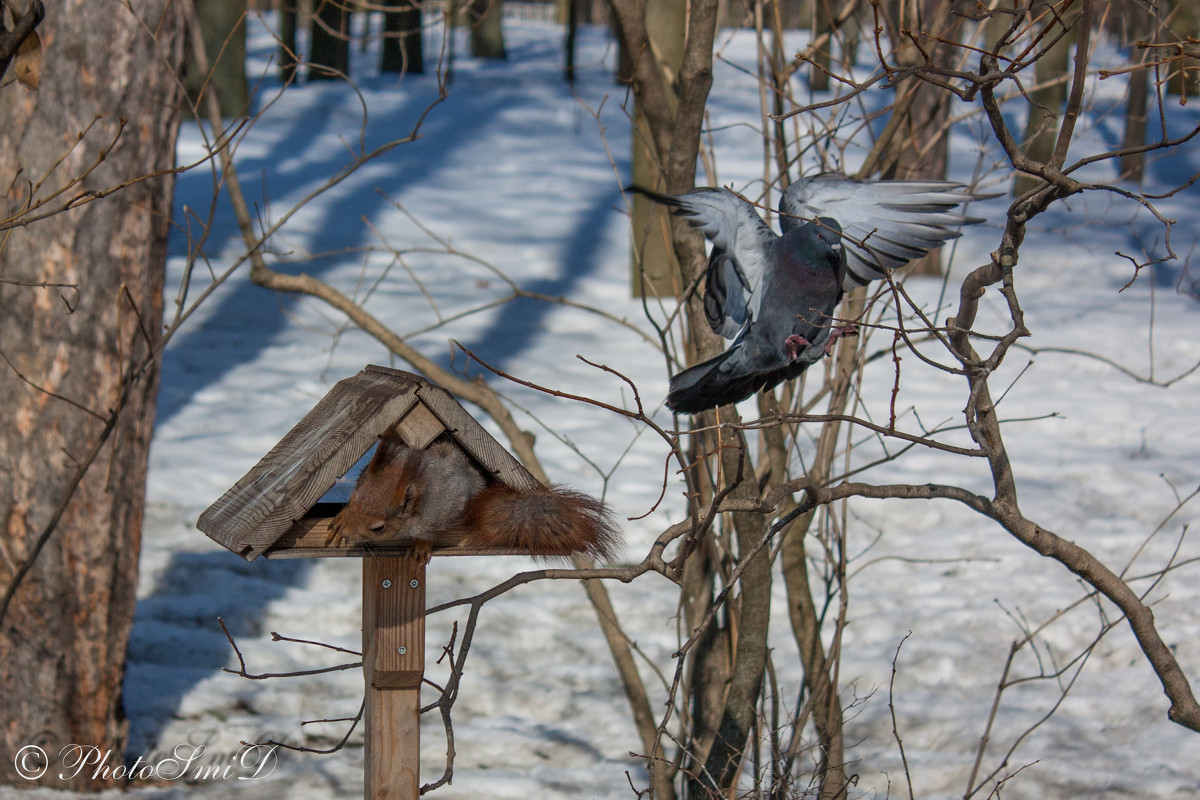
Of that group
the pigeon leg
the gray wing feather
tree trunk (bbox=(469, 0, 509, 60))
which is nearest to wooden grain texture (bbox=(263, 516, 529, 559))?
the pigeon leg

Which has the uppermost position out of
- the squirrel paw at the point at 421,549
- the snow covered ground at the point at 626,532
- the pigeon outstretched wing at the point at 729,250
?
the pigeon outstretched wing at the point at 729,250

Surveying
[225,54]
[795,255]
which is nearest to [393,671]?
[795,255]

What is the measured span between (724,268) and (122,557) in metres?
2.10

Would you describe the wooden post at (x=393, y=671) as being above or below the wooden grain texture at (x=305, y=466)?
below

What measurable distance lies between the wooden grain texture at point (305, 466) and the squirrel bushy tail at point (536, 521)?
0.65ft

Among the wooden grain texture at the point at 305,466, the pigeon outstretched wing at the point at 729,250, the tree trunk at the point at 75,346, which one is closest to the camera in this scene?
the wooden grain texture at the point at 305,466

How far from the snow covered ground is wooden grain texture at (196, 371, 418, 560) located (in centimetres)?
72

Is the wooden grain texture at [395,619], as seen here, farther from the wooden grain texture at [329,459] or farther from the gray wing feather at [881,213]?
the gray wing feather at [881,213]

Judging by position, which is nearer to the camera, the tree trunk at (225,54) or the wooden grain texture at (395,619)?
the wooden grain texture at (395,619)

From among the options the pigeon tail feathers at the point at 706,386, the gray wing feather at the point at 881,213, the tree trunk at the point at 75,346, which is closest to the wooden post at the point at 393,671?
the pigeon tail feathers at the point at 706,386

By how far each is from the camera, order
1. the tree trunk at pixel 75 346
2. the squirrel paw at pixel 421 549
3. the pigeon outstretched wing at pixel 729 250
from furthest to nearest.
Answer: the tree trunk at pixel 75 346
the pigeon outstretched wing at pixel 729 250
the squirrel paw at pixel 421 549

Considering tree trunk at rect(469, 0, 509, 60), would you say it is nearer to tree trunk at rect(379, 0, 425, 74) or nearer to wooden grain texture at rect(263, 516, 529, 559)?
tree trunk at rect(379, 0, 425, 74)

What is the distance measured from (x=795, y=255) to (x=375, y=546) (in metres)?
Answer: 0.88

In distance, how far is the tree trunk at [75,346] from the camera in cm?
282
